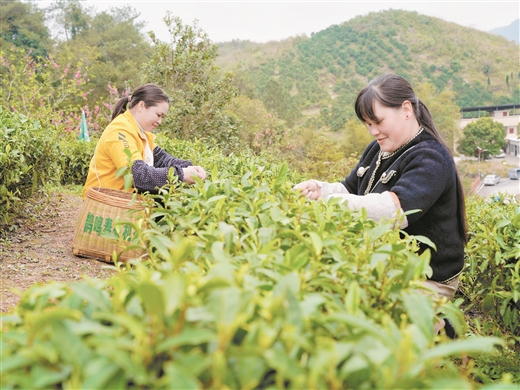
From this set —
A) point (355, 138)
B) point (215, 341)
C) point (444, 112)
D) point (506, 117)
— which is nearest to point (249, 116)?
point (355, 138)

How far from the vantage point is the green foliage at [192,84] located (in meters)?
13.8

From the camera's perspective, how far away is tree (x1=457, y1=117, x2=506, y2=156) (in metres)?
62.2

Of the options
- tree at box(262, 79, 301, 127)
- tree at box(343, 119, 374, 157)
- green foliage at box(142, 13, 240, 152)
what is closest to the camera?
green foliage at box(142, 13, 240, 152)

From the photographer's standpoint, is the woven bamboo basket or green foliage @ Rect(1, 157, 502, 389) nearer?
green foliage @ Rect(1, 157, 502, 389)

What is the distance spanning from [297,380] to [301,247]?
60 cm

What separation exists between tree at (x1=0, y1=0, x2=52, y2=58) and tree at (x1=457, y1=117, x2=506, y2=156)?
47758mm

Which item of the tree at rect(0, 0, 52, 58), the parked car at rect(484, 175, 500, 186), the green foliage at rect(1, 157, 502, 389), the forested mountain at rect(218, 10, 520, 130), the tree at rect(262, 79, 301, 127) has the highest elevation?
the forested mountain at rect(218, 10, 520, 130)

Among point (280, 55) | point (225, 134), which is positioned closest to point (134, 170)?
point (225, 134)

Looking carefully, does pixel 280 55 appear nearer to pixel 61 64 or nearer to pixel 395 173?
pixel 61 64

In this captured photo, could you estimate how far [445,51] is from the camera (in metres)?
84.4

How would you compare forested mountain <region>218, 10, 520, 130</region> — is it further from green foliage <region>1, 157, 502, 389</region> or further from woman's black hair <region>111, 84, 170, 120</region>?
green foliage <region>1, 157, 502, 389</region>

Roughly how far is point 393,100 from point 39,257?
316cm

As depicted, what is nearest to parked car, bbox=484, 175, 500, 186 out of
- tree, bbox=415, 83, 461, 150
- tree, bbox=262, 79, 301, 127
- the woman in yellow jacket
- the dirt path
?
tree, bbox=415, 83, 461, 150

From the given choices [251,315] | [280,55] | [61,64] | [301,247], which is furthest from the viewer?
[280,55]
